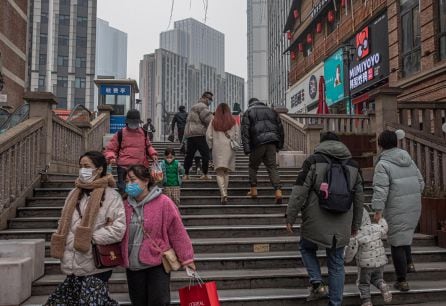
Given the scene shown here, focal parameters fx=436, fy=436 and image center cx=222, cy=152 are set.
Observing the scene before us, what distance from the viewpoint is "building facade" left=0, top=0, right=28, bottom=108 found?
1060 inches

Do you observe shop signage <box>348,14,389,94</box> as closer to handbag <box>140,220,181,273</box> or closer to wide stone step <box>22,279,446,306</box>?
wide stone step <box>22,279,446,306</box>

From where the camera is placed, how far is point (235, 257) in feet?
18.8

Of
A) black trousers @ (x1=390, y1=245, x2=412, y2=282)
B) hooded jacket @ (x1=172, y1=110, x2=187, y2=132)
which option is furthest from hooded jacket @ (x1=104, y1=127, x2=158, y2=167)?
hooded jacket @ (x1=172, y1=110, x2=187, y2=132)

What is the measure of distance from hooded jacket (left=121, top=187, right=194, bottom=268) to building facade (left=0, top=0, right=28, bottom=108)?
1008 inches

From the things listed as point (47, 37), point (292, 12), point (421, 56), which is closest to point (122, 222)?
point (421, 56)

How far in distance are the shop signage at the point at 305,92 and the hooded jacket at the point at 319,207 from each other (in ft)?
78.4

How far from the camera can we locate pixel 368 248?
4.57m

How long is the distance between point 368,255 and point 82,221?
2.94 m

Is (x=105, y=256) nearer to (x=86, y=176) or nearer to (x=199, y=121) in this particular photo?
(x=86, y=176)

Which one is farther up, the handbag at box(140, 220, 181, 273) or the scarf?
the scarf

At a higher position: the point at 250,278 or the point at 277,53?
the point at 277,53

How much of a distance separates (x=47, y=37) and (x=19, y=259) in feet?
312

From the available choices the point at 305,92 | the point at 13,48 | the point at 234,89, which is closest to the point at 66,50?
the point at 234,89

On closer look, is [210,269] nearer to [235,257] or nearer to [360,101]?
[235,257]
